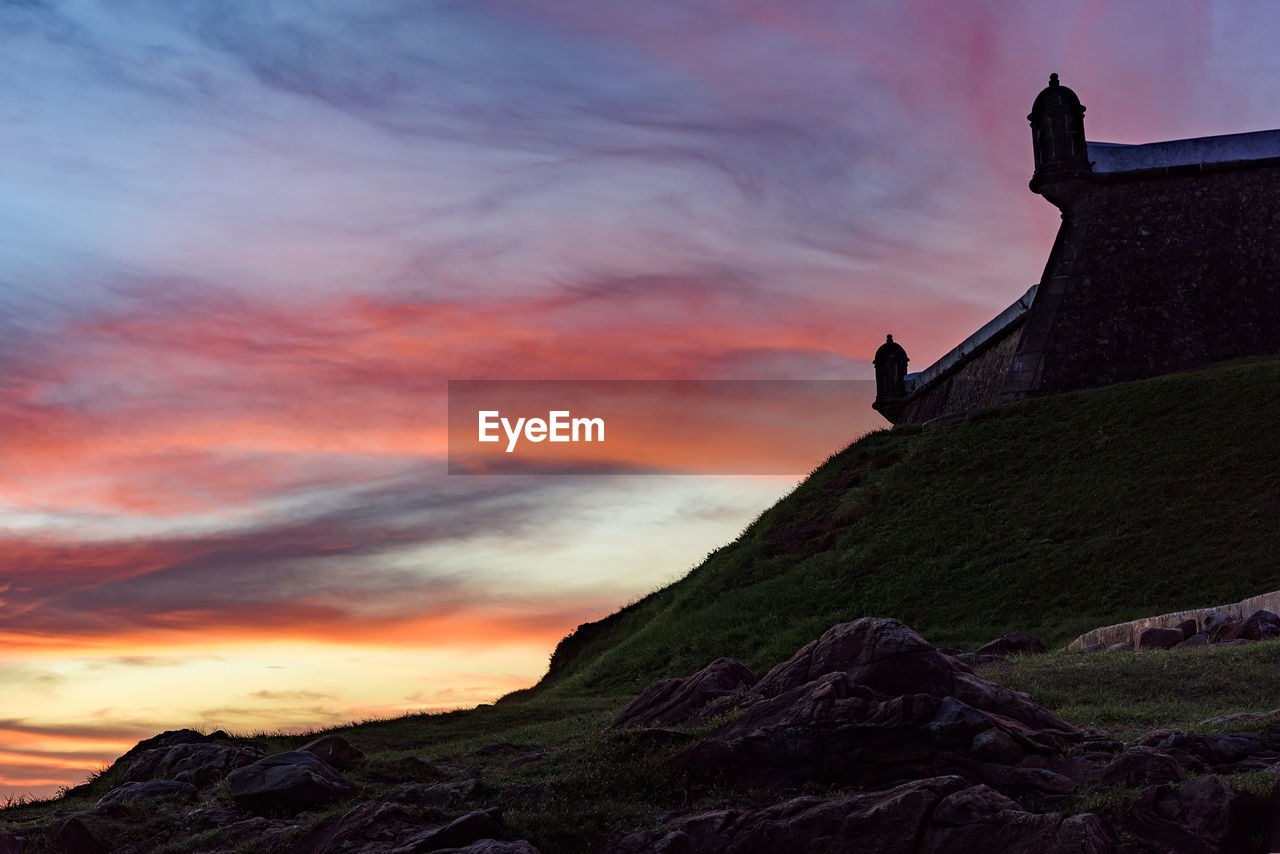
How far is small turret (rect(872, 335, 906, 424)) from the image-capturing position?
4953cm

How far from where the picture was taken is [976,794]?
1003 cm

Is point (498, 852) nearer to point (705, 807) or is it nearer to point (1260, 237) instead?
point (705, 807)

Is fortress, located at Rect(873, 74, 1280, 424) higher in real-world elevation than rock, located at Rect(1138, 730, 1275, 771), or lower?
higher

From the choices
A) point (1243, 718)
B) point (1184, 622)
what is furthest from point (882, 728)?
point (1184, 622)

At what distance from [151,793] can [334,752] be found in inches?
92.6

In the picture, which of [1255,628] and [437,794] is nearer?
[437,794]

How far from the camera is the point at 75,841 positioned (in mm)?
12812

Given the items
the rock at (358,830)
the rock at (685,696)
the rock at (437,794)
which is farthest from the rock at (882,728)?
the rock at (358,830)

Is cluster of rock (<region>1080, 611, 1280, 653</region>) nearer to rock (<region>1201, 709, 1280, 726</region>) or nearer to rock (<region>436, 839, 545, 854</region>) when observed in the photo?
rock (<region>1201, 709, 1280, 726</region>)

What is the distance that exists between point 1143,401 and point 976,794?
2437 cm

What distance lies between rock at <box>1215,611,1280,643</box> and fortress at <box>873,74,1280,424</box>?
663 inches

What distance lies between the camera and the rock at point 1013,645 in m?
20.6

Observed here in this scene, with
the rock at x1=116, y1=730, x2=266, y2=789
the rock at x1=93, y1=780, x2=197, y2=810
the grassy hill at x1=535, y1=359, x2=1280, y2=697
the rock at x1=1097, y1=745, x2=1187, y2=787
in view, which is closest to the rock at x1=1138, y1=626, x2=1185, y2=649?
the grassy hill at x1=535, y1=359, x2=1280, y2=697

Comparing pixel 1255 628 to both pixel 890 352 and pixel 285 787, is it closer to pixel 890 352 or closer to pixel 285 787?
pixel 285 787
